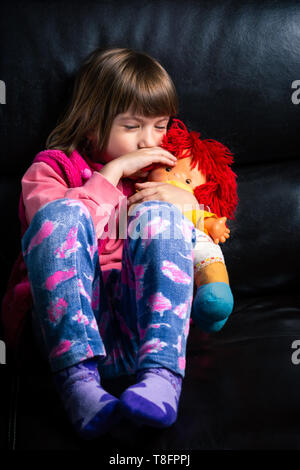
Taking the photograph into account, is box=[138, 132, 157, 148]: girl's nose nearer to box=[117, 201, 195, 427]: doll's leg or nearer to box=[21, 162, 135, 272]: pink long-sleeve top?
box=[21, 162, 135, 272]: pink long-sleeve top

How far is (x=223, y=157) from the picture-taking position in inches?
47.5

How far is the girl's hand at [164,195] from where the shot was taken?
1.08 m

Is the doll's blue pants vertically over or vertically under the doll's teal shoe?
over

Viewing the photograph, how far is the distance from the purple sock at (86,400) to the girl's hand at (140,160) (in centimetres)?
44

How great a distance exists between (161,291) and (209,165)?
451mm

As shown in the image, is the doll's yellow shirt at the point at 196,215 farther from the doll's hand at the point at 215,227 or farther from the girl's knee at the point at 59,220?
the girl's knee at the point at 59,220

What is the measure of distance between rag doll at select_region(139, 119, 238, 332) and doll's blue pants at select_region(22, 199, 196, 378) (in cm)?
17

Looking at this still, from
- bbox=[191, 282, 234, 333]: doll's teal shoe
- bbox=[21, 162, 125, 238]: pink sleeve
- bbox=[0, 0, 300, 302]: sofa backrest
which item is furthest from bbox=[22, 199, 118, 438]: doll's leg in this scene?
bbox=[0, 0, 300, 302]: sofa backrest

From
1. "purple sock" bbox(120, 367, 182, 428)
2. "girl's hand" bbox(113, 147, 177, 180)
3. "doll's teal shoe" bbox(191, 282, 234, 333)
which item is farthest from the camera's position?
"girl's hand" bbox(113, 147, 177, 180)

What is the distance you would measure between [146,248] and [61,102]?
576mm

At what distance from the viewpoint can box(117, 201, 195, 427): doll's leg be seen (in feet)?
2.51

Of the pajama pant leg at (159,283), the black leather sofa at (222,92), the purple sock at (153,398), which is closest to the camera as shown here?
the purple sock at (153,398)

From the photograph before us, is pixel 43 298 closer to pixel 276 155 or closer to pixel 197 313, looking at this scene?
pixel 197 313

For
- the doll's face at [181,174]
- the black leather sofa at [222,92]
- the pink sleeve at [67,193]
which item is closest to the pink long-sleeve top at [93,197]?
the pink sleeve at [67,193]
